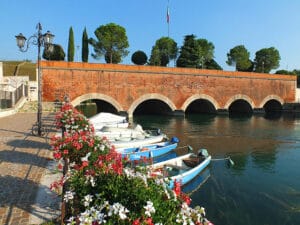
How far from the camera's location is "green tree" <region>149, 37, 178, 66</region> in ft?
180

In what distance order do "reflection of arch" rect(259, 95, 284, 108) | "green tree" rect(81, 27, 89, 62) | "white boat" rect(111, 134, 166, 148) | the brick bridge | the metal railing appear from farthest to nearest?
"green tree" rect(81, 27, 89, 62), "reflection of arch" rect(259, 95, 284, 108), the brick bridge, the metal railing, "white boat" rect(111, 134, 166, 148)

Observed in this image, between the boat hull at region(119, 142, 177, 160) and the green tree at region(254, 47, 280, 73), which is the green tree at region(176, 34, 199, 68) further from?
the boat hull at region(119, 142, 177, 160)

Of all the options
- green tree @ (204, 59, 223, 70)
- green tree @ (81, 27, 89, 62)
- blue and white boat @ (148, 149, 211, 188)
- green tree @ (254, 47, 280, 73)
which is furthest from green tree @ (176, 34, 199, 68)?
blue and white boat @ (148, 149, 211, 188)

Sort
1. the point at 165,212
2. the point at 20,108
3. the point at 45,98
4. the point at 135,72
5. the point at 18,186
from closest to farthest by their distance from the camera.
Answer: the point at 165,212 < the point at 18,186 < the point at 20,108 < the point at 45,98 < the point at 135,72

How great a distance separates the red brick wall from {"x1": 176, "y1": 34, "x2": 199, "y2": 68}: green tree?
520 inches

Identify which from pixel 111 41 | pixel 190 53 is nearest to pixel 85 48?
pixel 111 41

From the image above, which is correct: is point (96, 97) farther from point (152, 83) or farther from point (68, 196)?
point (68, 196)

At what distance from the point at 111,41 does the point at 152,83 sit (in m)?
23.2

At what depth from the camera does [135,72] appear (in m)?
29.7

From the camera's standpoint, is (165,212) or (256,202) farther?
(256,202)

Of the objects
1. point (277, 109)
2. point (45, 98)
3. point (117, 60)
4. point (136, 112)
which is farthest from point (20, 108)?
point (277, 109)

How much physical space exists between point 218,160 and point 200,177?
2950mm

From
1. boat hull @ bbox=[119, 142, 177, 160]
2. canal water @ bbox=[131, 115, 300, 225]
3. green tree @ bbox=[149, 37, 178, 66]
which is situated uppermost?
green tree @ bbox=[149, 37, 178, 66]

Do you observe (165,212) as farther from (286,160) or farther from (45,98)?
(45,98)
